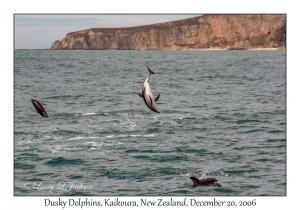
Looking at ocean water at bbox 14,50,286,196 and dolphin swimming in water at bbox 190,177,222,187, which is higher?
ocean water at bbox 14,50,286,196

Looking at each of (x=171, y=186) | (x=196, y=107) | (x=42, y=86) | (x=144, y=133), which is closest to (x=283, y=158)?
(x=171, y=186)

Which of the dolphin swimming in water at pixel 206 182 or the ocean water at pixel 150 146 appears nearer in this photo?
the dolphin swimming in water at pixel 206 182

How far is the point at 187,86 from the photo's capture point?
75.3 meters

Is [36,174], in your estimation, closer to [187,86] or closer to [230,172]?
[230,172]

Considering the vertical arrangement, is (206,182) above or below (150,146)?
below

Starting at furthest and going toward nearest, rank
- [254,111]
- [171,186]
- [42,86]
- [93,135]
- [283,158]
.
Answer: [42,86], [254,111], [93,135], [283,158], [171,186]

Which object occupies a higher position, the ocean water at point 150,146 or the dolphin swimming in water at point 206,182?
the ocean water at point 150,146

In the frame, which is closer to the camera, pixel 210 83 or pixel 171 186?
pixel 171 186

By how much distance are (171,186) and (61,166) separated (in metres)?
6.86

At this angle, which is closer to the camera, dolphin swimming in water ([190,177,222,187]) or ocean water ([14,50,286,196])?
dolphin swimming in water ([190,177,222,187])

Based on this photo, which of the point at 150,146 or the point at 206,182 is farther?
the point at 150,146
